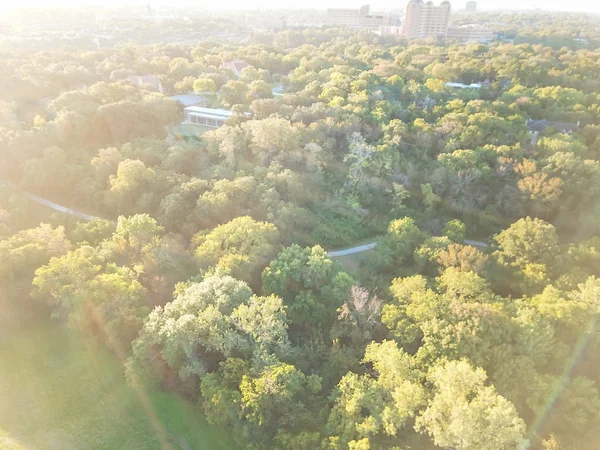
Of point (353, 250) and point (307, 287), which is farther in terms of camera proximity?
point (353, 250)

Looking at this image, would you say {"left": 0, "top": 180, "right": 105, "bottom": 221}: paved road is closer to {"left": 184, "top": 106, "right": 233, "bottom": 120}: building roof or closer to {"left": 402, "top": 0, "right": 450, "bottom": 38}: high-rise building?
{"left": 184, "top": 106, "right": 233, "bottom": 120}: building roof

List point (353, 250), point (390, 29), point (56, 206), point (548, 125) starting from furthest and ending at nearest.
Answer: point (390, 29)
point (548, 125)
point (56, 206)
point (353, 250)

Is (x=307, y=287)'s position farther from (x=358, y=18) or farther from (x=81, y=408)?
(x=358, y=18)

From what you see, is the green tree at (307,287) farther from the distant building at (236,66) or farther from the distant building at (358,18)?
the distant building at (358,18)

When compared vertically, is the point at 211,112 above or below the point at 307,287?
above

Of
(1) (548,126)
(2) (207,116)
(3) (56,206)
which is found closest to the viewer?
(3) (56,206)

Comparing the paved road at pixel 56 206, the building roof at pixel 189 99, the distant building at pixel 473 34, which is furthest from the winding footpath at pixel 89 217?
the distant building at pixel 473 34

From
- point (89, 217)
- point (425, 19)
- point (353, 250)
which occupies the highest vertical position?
point (425, 19)

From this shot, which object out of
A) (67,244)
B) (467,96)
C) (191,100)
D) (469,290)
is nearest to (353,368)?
(469,290)

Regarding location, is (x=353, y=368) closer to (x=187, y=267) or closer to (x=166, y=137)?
(x=187, y=267)

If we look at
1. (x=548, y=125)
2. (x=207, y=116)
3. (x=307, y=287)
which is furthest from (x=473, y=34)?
(x=307, y=287)
